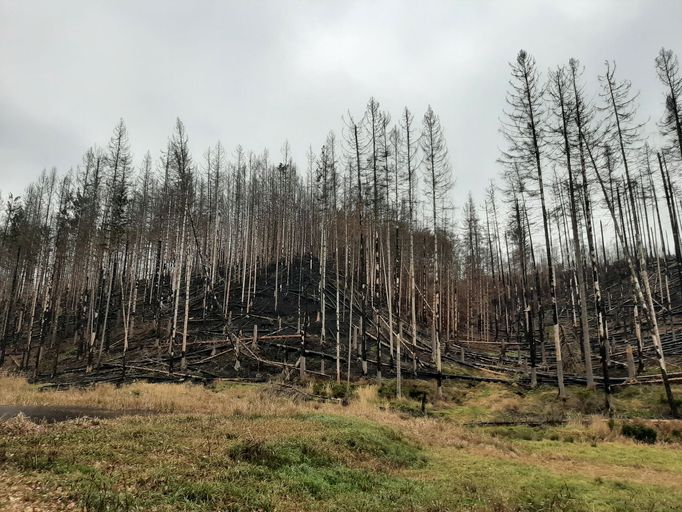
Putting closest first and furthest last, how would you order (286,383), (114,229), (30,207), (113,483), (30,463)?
1. (113,483)
2. (30,463)
3. (286,383)
4. (114,229)
5. (30,207)

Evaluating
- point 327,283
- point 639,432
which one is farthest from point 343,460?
point 327,283

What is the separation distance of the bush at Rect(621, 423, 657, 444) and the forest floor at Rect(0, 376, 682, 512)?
5 cm

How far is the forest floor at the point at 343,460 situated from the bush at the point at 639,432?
0.17 ft

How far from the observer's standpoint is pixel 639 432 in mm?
13430

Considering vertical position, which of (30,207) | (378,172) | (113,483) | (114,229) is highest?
Answer: (30,207)

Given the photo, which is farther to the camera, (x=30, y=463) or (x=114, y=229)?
(x=114, y=229)

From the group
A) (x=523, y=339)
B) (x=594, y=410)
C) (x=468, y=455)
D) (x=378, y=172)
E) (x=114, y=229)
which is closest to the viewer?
(x=468, y=455)

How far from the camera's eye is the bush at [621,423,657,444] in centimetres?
1324

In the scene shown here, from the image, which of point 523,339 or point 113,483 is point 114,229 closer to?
point 113,483

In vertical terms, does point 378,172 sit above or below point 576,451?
above

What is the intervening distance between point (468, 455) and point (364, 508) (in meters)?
5.57

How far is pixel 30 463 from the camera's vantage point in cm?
695

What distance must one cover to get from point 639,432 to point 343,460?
33.3ft

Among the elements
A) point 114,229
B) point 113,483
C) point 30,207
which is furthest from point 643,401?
point 30,207
